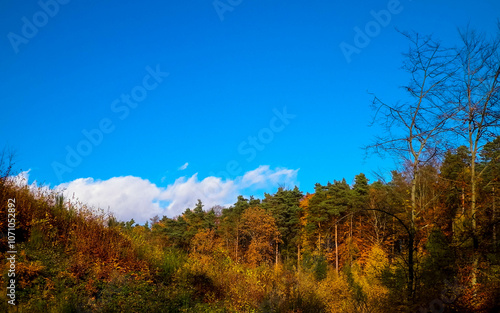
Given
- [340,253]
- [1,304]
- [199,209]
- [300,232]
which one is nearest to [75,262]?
[1,304]

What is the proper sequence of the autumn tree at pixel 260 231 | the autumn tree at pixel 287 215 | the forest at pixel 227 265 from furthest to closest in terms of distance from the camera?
the autumn tree at pixel 287 215 → the autumn tree at pixel 260 231 → the forest at pixel 227 265

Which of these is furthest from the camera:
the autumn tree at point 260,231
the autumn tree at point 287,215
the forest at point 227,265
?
the autumn tree at point 287,215

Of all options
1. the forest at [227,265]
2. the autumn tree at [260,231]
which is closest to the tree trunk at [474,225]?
the forest at [227,265]

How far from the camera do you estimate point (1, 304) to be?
542 centimetres

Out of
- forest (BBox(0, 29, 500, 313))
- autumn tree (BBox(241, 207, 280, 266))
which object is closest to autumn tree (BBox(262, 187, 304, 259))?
autumn tree (BBox(241, 207, 280, 266))

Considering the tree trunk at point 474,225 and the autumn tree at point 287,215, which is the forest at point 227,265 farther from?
the autumn tree at point 287,215

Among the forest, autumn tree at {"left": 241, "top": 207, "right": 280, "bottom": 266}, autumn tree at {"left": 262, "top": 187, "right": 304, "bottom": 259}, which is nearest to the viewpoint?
the forest

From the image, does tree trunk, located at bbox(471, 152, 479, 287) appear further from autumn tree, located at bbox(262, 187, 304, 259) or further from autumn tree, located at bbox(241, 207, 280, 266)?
autumn tree, located at bbox(262, 187, 304, 259)

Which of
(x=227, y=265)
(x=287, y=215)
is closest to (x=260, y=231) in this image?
(x=287, y=215)

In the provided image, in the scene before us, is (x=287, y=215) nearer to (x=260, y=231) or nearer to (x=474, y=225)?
(x=260, y=231)

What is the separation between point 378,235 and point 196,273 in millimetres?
26266

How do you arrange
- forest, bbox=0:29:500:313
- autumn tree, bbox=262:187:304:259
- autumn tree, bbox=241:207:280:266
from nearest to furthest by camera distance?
1. forest, bbox=0:29:500:313
2. autumn tree, bbox=241:207:280:266
3. autumn tree, bbox=262:187:304:259

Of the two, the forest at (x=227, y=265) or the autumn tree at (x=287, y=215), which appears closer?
the forest at (x=227, y=265)

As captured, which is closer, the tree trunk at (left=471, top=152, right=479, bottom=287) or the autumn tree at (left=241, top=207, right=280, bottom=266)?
the tree trunk at (left=471, top=152, right=479, bottom=287)
